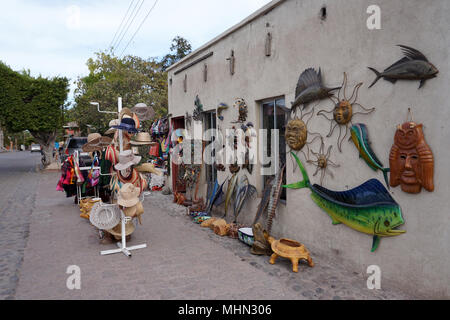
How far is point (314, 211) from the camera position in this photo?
198 inches

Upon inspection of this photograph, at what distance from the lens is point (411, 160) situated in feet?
11.7

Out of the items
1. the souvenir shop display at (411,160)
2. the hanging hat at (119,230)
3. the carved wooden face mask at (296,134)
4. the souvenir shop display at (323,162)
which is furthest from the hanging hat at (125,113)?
the souvenir shop display at (411,160)

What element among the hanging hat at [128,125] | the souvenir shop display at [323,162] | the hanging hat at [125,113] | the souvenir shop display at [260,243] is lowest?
the souvenir shop display at [260,243]

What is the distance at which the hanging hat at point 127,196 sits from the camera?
17.3 feet

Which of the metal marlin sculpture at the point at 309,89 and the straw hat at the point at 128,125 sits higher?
the metal marlin sculpture at the point at 309,89

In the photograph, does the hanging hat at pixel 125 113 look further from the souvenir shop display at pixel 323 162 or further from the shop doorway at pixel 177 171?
the shop doorway at pixel 177 171

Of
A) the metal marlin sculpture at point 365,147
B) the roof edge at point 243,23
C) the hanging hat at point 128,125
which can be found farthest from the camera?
the roof edge at point 243,23

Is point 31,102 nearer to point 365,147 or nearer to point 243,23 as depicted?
point 243,23

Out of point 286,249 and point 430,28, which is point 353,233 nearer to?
point 286,249

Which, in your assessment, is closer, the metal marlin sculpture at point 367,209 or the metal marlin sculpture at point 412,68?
the metal marlin sculpture at point 412,68

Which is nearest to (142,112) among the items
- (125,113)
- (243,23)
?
(125,113)

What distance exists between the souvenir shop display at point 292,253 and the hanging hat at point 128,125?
9.35 ft

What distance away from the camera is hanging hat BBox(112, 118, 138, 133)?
5.38 m
